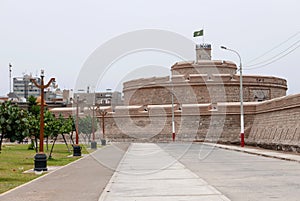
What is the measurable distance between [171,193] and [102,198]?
1516 millimetres

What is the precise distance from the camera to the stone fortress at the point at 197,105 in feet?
165

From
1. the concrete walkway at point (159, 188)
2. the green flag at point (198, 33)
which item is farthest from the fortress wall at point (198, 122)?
the concrete walkway at point (159, 188)

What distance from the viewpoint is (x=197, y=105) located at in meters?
52.5

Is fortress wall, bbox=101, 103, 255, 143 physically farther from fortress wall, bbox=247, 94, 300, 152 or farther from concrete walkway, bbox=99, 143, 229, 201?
concrete walkway, bbox=99, 143, 229, 201

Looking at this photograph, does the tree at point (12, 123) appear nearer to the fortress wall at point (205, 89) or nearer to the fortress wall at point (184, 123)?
the fortress wall at point (184, 123)

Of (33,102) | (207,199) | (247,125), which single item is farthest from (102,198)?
(33,102)

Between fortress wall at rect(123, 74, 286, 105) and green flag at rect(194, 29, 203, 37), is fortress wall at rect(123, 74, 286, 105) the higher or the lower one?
the lower one

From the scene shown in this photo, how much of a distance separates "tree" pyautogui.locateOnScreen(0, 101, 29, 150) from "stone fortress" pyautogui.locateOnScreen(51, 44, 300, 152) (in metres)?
29.1

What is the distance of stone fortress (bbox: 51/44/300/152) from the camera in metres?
50.3

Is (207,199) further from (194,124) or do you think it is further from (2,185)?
(194,124)

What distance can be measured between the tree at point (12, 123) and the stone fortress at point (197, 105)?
95.5ft

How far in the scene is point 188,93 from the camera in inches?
2302

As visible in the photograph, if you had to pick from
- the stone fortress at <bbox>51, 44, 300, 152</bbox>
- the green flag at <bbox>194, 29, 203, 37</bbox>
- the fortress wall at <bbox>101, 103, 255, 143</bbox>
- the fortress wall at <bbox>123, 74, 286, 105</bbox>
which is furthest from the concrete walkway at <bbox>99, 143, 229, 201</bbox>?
the green flag at <bbox>194, 29, 203, 37</bbox>

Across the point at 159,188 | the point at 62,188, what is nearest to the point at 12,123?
the point at 62,188
